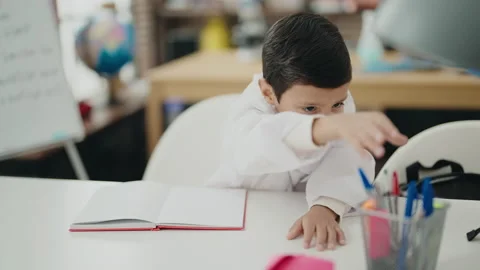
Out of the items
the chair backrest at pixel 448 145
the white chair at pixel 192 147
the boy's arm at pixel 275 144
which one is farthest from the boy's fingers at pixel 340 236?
the white chair at pixel 192 147

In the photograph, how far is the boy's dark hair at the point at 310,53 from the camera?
0.87 meters

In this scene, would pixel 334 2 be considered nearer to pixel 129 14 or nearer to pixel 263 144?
pixel 129 14

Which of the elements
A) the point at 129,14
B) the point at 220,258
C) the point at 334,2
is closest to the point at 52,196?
the point at 220,258

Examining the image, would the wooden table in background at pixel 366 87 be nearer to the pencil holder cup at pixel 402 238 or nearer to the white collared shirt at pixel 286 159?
the white collared shirt at pixel 286 159

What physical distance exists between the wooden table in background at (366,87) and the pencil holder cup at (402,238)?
1.41m

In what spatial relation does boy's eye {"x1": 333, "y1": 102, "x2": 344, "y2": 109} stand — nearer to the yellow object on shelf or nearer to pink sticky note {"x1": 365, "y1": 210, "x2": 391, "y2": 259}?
pink sticky note {"x1": 365, "y1": 210, "x2": 391, "y2": 259}

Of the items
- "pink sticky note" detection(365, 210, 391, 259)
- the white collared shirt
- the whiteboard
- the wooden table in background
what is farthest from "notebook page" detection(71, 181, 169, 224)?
the wooden table in background

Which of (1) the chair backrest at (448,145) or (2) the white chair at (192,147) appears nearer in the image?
(1) the chair backrest at (448,145)

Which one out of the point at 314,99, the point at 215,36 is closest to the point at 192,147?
the point at 314,99

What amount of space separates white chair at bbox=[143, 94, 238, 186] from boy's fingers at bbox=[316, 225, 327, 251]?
54 centimetres

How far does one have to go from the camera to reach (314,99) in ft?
2.90

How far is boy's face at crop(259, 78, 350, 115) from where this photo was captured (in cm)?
88

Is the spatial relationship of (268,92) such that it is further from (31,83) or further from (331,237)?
(31,83)

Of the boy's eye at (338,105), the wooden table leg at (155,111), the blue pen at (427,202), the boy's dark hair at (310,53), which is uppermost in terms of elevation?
the boy's dark hair at (310,53)
